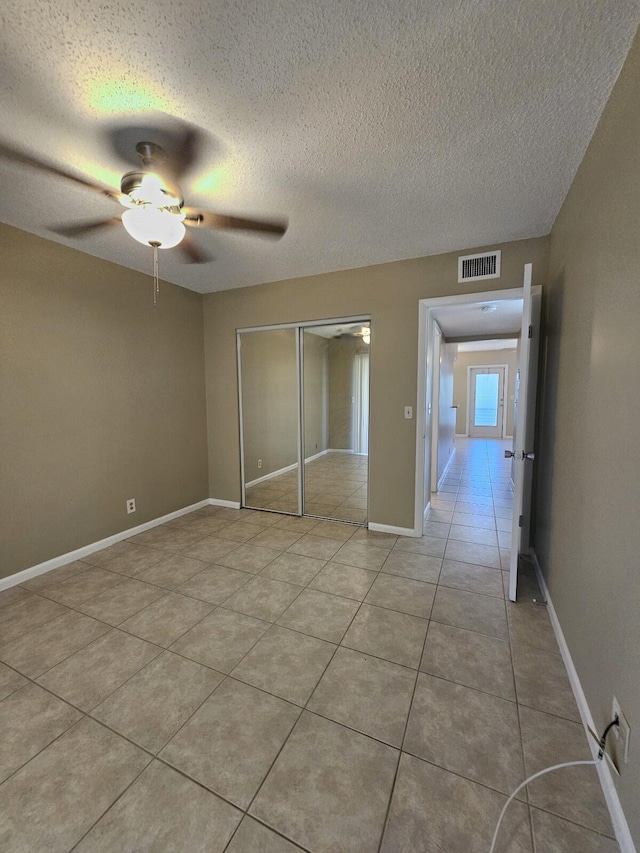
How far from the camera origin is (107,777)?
121 centimetres

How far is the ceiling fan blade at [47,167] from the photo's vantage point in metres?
1.62

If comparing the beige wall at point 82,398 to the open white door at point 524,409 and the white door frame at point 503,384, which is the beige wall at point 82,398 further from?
the white door frame at point 503,384

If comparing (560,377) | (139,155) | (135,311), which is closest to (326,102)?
(139,155)

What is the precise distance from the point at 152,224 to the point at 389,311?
6.79ft

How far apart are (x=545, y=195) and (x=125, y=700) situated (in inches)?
135

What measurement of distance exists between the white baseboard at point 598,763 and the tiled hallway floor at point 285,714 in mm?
34

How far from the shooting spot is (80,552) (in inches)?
112

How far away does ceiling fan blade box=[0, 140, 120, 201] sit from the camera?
5.32 feet

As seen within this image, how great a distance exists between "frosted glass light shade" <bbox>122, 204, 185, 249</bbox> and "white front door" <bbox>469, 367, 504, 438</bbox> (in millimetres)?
9245

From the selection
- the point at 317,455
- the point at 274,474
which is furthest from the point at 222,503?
the point at 317,455

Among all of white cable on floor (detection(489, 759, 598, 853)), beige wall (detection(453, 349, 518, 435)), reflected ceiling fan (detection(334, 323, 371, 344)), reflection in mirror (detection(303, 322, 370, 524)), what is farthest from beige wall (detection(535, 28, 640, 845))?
beige wall (detection(453, 349, 518, 435))

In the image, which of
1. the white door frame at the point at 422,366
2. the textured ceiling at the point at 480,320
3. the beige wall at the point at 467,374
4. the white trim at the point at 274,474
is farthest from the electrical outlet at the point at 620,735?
the beige wall at the point at 467,374

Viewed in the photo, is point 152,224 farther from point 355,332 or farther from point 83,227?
point 355,332

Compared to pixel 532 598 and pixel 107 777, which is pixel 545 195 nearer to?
pixel 532 598
